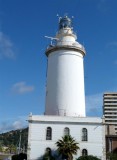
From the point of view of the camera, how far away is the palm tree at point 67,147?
34.3 metres

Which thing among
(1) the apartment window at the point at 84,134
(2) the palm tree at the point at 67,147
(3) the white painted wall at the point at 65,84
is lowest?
(2) the palm tree at the point at 67,147

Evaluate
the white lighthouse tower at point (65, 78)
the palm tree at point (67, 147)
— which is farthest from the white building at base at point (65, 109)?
the palm tree at point (67, 147)

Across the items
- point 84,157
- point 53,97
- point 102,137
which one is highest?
point 53,97

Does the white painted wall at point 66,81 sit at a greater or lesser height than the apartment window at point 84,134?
greater

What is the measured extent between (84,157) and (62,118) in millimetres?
5699

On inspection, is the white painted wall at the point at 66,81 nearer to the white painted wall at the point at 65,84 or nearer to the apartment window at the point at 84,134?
the white painted wall at the point at 65,84

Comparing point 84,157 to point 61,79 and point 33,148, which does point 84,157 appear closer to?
point 33,148

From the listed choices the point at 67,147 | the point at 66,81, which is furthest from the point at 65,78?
the point at 67,147

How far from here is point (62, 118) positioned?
37375mm

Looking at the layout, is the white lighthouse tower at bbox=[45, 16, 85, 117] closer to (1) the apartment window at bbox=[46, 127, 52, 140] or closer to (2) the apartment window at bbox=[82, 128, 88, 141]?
(2) the apartment window at bbox=[82, 128, 88, 141]

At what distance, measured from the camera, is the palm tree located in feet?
113

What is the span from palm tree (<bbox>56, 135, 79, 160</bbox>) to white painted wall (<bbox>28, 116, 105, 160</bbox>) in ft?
5.21

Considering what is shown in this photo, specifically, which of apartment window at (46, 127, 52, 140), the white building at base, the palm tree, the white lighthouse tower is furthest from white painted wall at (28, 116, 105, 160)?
the white lighthouse tower

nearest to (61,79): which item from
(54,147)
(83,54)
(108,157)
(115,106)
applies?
(83,54)
